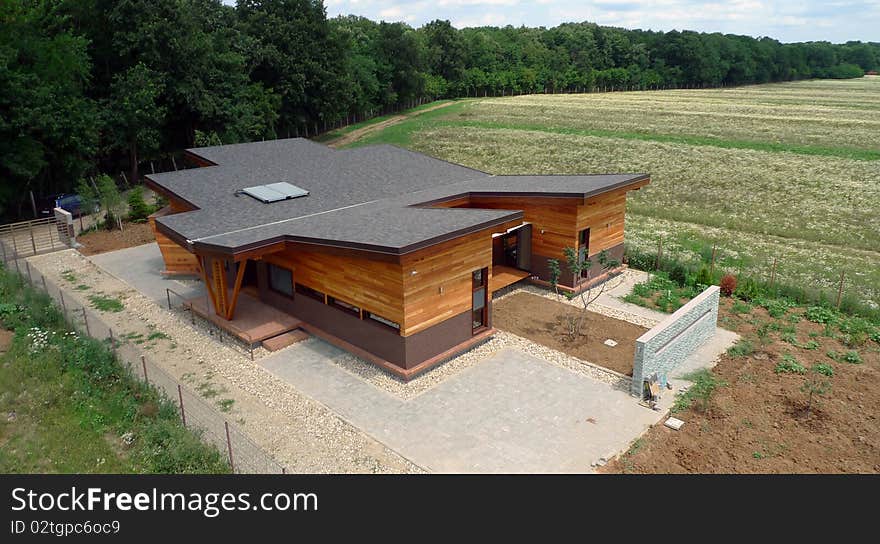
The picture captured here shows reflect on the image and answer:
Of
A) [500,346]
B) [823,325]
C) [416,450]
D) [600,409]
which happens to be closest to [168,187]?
[500,346]

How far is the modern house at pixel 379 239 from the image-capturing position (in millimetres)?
14602

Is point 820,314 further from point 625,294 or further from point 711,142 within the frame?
point 711,142

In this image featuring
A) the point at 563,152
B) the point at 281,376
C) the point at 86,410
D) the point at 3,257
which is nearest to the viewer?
the point at 86,410

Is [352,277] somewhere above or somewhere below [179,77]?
below

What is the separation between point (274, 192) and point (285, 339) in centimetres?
611

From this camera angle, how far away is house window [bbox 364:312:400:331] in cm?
1466

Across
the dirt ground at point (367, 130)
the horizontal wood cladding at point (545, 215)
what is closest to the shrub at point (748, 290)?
the horizontal wood cladding at point (545, 215)

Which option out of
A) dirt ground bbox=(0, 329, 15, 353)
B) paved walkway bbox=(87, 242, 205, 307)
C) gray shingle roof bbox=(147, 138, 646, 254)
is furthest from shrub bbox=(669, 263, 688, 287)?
dirt ground bbox=(0, 329, 15, 353)

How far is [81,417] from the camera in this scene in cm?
1281

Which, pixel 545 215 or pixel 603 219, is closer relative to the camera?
pixel 545 215

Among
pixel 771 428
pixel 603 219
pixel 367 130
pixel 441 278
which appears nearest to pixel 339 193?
pixel 441 278

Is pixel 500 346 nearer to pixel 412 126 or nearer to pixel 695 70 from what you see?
pixel 412 126

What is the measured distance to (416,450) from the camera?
11.8 m
